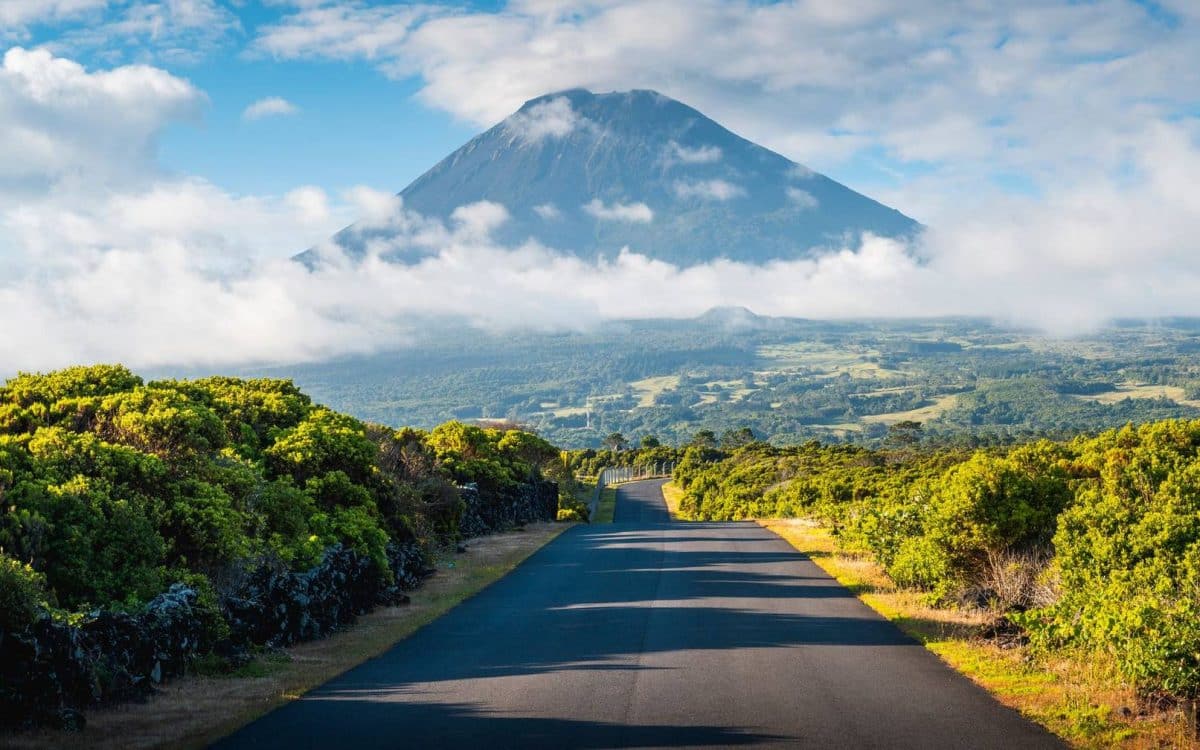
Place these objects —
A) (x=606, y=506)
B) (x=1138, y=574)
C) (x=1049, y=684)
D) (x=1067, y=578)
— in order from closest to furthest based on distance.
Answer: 1. (x=1049, y=684)
2. (x=1138, y=574)
3. (x=1067, y=578)
4. (x=606, y=506)

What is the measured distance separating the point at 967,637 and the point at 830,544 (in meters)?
19.4

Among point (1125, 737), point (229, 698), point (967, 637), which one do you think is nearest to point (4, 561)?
point (229, 698)

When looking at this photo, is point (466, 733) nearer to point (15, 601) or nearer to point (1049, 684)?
point (15, 601)

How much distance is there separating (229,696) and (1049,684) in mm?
9822

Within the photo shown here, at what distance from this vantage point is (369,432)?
129ft

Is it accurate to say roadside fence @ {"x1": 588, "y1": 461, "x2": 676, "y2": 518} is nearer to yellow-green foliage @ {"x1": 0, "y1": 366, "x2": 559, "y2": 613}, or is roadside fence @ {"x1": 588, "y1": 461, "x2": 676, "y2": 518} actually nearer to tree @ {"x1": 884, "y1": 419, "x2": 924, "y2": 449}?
tree @ {"x1": 884, "y1": 419, "x2": 924, "y2": 449}

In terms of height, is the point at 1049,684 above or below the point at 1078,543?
below

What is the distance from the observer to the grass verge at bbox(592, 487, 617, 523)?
227 feet

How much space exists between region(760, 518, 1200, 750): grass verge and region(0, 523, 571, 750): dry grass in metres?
8.41

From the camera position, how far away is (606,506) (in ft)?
260

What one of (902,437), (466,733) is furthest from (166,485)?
(902,437)

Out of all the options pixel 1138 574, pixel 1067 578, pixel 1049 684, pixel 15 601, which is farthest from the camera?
pixel 1067 578

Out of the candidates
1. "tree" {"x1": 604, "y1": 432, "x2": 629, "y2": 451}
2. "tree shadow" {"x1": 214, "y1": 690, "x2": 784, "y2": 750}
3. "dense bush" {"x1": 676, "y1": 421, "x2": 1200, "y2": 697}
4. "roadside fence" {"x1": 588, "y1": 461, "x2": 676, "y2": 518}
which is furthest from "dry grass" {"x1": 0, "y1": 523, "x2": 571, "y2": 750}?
"tree" {"x1": 604, "y1": 432, "x2": 629, "y2": 451}

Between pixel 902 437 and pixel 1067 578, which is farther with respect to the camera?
pixel 902 437
